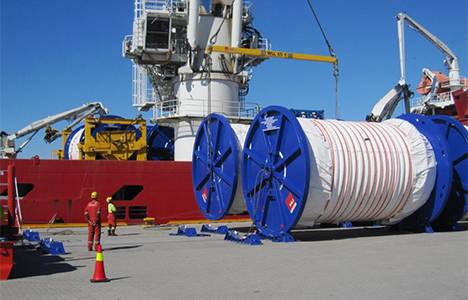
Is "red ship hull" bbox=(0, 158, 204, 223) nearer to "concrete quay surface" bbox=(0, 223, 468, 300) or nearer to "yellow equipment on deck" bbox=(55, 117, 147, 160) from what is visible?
"yellow equipment on deck" bbox=(55, 117, 147, 160)

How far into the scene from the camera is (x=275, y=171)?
14.9 meters

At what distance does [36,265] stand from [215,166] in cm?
807

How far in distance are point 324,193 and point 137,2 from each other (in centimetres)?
1793

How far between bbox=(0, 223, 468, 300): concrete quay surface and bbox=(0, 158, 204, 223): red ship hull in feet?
20.5

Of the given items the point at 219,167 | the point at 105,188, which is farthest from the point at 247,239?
the point at 105,188

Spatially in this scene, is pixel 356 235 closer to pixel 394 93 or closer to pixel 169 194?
pixel 169 194

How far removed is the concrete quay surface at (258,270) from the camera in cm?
789

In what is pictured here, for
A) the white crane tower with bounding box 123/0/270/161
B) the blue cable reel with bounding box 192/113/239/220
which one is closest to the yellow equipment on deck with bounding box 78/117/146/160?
the white crane tower with bounding box 123/0/270/161

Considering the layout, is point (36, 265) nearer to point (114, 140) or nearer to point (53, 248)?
point (53, 248)

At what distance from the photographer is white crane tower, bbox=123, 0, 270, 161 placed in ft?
87.7

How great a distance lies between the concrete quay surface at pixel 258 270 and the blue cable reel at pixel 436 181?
2.51ft

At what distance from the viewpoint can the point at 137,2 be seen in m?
28.2

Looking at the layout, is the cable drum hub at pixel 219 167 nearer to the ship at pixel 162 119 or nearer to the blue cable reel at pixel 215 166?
the blue cable reel at pixel 215 166

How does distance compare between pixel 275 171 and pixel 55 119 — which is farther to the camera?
pixel 55 119
